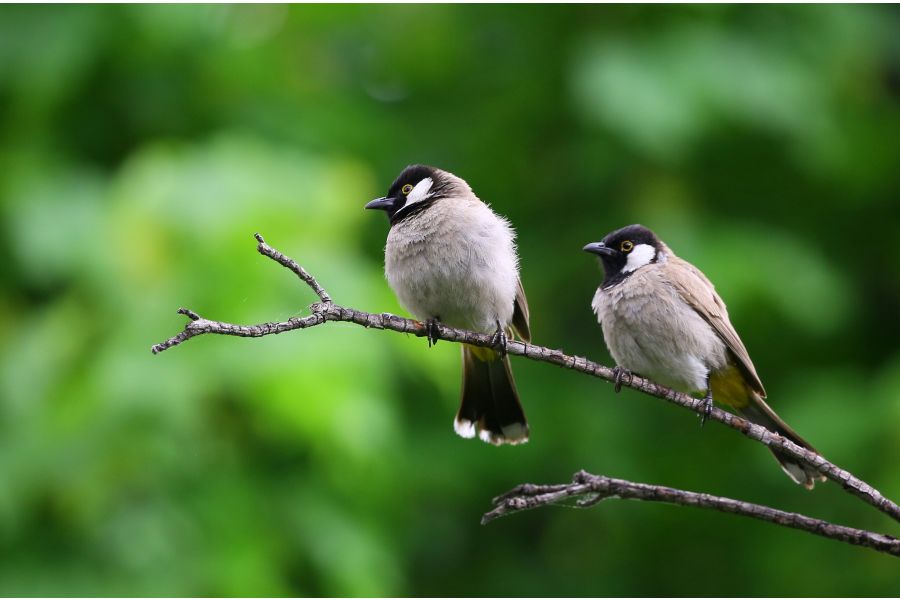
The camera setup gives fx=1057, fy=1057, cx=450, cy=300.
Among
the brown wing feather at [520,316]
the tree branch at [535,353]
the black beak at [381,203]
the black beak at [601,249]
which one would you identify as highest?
the black beak at [381,203]

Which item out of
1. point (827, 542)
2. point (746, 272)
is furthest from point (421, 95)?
point (827, 542)

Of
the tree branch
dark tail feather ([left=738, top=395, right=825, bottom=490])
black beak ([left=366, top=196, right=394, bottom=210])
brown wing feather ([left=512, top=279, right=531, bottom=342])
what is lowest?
the tree branch

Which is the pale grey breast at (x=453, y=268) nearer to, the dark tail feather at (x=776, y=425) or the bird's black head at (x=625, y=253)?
the bird's black head at (x=625, y=253)

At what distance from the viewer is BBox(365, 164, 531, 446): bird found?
3762 mm

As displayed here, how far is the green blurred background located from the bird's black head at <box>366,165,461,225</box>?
0.82 metres

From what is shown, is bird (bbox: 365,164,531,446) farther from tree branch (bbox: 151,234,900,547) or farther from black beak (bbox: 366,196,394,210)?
tree branch (bbox: 151,234,900,547)

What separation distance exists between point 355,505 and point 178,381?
1343 mm

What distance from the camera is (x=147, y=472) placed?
4828 millimetres

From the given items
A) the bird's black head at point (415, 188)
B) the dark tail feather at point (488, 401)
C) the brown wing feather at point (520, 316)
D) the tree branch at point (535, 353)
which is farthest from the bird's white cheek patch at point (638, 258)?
the tree branch at point (535, 353)

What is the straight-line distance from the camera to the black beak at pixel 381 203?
387 cm

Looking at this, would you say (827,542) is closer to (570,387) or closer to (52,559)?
(570,387)

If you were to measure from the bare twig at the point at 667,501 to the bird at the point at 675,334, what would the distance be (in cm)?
168

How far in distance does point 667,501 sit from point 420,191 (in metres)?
2.31

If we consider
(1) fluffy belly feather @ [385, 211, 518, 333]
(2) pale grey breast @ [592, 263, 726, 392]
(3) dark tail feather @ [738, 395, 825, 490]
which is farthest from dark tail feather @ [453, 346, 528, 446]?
(3) dark tail feather @ [738, 395, 825, 490]
